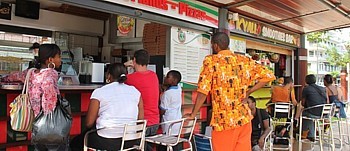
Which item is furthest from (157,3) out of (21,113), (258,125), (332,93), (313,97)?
(332,93)

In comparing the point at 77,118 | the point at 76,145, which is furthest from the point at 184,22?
the point at 76,145

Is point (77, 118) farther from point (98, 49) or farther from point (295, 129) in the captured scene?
point (295, 129)

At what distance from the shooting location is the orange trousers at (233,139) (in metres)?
2.92

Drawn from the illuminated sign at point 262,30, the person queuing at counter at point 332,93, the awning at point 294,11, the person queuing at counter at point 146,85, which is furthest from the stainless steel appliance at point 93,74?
the person queuing at counter at point 332,93

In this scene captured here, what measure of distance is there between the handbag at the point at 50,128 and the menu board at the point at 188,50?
287 centimetres

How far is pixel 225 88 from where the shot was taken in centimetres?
292

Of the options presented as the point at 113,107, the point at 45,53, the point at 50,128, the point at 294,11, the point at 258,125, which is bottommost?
the point at 258,125

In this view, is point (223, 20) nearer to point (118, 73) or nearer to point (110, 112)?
point (118, 73)

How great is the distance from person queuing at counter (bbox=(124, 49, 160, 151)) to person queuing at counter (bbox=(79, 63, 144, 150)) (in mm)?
466

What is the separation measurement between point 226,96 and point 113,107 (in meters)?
0.94

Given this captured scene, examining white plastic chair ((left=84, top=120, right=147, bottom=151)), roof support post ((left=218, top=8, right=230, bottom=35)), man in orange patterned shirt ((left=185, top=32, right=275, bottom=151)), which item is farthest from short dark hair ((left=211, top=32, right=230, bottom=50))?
roof support post ((left=218, top=8, right=230, bottom=35))

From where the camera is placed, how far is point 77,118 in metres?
3.58

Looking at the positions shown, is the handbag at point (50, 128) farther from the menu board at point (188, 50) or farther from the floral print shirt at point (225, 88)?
the menu board at point (188, 50)

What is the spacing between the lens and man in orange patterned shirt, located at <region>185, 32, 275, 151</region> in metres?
2.91
